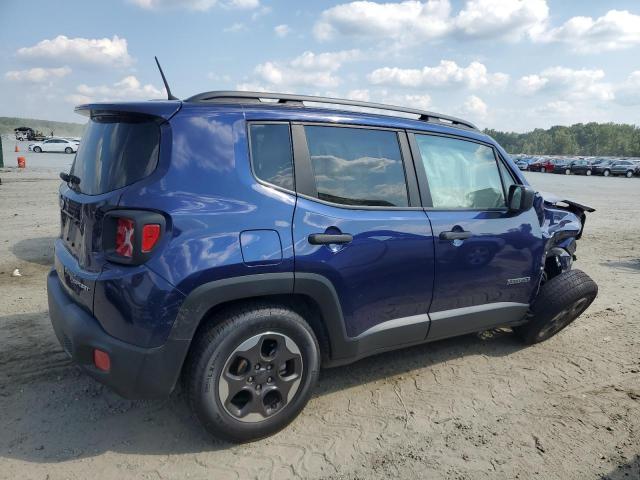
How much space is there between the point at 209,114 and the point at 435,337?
7.11 ft

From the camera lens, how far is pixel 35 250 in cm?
687

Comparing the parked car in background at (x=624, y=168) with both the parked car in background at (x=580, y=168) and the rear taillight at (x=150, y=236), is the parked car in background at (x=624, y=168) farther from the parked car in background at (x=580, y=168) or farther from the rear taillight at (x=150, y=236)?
the rear taillight at (x=150, y=236)

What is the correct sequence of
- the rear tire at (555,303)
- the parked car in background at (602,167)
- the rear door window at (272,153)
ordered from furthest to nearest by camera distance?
the parked car in background at (602,167) < the rear tire at (555,303) < the rear door window at (272,153)

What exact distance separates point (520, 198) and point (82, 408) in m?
3.38

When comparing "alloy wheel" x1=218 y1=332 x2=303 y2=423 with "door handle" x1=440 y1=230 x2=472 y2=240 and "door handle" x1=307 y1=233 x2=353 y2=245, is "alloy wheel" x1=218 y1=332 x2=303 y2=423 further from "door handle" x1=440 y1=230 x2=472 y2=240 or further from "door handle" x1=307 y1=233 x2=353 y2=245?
"door handle" x1=440 y1=230 x2=472 y2=240

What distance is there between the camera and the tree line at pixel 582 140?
12029cm

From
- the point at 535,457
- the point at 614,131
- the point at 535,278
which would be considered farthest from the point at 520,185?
the point at 614,131

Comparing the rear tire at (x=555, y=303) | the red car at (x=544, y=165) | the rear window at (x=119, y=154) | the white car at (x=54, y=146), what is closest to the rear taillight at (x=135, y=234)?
the rear window at (x=119, y=154)

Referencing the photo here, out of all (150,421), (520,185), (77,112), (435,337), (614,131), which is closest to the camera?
(150,421)

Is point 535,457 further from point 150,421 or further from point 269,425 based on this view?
point 150,421

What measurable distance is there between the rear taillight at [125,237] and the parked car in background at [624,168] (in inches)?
1892

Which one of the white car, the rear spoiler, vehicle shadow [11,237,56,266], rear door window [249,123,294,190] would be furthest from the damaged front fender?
the white car

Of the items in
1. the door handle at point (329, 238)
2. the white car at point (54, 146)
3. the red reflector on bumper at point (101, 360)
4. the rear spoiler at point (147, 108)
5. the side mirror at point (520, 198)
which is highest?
the rear spoiler at point (147, 108)

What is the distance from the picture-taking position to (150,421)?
9.80ft
